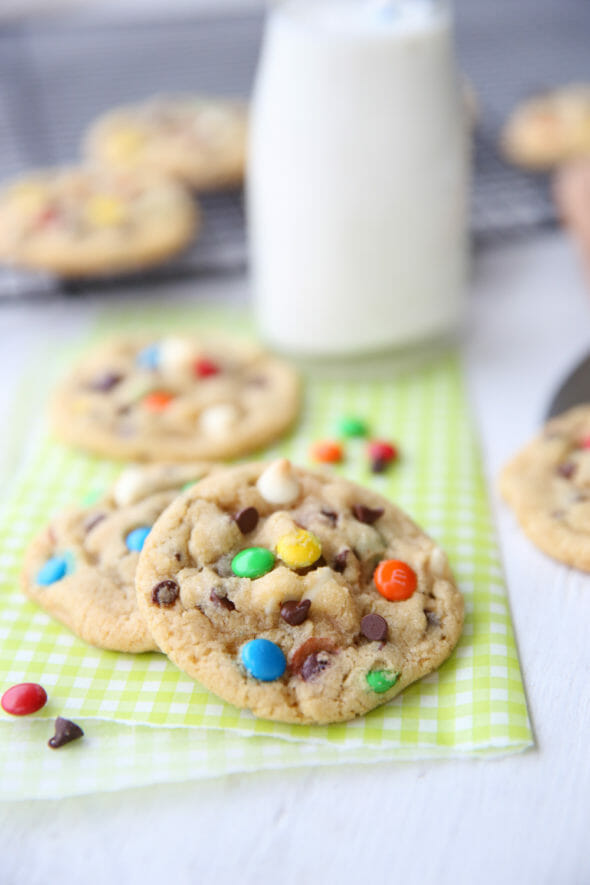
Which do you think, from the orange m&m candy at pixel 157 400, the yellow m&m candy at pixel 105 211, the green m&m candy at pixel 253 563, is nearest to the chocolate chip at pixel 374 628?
the green m&m candy at pixel 253 563

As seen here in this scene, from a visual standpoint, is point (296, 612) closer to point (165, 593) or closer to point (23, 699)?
point (165, 593)

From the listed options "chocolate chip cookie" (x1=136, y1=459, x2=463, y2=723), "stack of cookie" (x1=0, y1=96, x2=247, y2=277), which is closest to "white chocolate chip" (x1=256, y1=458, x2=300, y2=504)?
"chocolate chip cookie" (x1=136, y1=459, x2=463, y2=723)

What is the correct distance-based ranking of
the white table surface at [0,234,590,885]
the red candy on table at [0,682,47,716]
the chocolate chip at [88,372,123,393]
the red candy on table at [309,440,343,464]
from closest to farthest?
1. the white table surface at [0,234,590,885]
2. the red candy on table at [0,682,47,716]
3. the red candy on table at [309,440,343,464]
4. the chocolate chip at [88,372,123,393]

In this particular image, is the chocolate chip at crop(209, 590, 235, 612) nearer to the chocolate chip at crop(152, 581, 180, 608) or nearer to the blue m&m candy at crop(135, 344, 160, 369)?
the chocolate chip at crop(152, 581, 180, 608)

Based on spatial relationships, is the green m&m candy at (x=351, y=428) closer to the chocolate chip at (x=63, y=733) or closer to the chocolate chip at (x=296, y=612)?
the chocolate chip at (x=296, y=612)

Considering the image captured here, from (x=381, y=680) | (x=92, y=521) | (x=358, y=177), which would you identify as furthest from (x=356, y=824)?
(x=358, y=177)

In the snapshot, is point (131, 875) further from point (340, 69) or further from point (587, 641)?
point (340, 69)

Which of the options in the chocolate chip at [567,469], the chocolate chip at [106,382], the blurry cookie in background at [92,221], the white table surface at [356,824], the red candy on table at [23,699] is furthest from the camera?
the blurry cookie in background at [92,221]
